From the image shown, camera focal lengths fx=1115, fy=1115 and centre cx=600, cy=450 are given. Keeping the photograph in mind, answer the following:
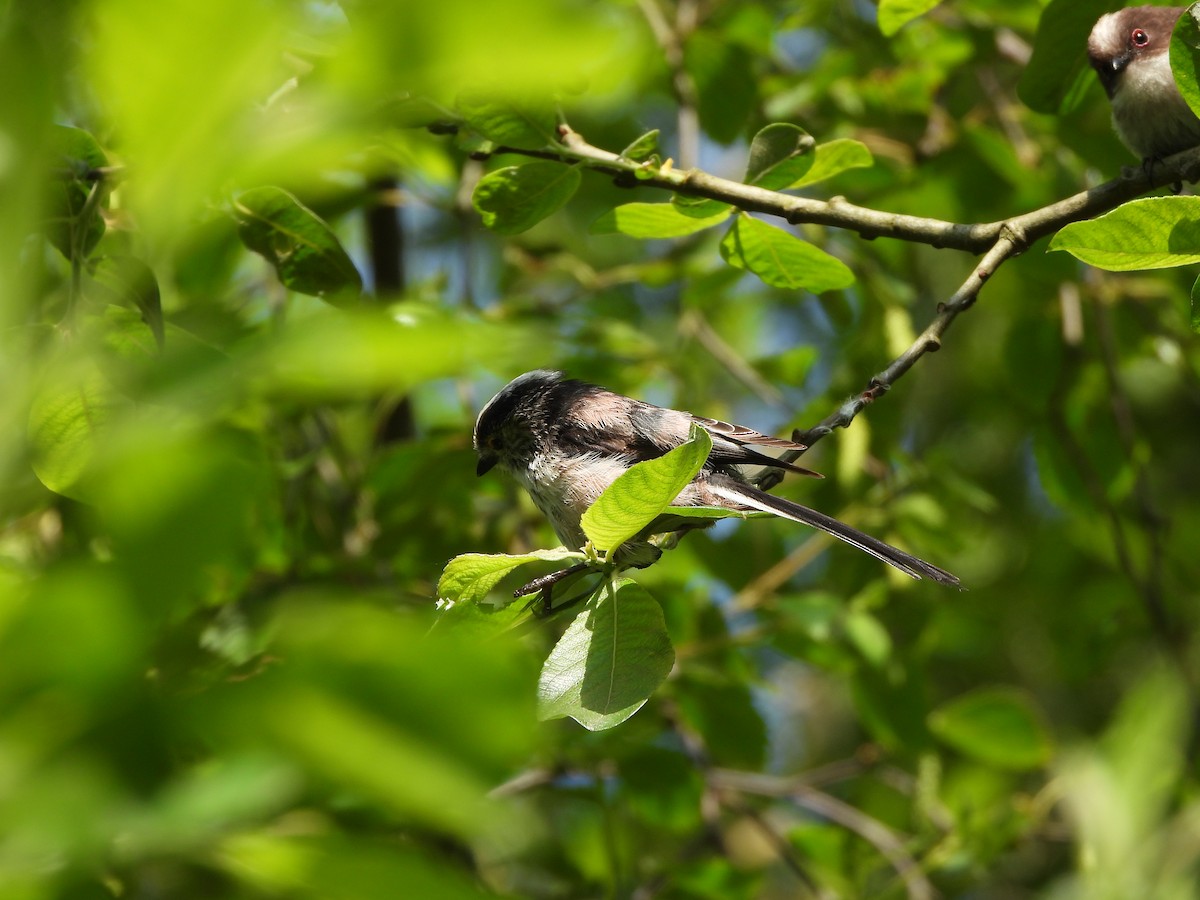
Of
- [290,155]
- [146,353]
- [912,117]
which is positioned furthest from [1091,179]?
[290,155]

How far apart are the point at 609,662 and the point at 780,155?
1194mm

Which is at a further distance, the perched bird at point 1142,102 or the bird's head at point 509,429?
the bird's head at point 509,429

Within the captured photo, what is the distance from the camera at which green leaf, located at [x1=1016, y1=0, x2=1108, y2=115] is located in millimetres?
2711

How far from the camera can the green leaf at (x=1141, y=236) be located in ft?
6.06

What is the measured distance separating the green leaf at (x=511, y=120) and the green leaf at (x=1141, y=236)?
1.08 meters

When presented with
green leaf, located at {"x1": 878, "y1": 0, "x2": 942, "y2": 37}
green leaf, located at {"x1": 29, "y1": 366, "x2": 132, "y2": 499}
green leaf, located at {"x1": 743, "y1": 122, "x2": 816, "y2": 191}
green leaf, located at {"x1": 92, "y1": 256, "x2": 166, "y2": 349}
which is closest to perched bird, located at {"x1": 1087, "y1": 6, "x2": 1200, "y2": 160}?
green leaf, located at {"x1": 878, "y1": 0, "x2": 942, "y2": 37}

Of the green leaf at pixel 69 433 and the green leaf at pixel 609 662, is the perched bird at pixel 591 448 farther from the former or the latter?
the green leaf at pixel 69 433

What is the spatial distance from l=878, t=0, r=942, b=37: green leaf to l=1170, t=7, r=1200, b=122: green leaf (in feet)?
2.64

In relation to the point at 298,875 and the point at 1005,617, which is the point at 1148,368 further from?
the point at 298,875

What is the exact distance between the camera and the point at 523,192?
251cm

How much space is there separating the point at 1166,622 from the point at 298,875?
13.4ft

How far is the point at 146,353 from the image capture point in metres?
2.16

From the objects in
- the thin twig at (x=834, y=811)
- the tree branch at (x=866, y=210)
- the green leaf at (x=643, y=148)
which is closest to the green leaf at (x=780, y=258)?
the tree branch at (x=866, y=210)

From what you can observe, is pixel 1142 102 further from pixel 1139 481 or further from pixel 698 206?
pixel 698 206
